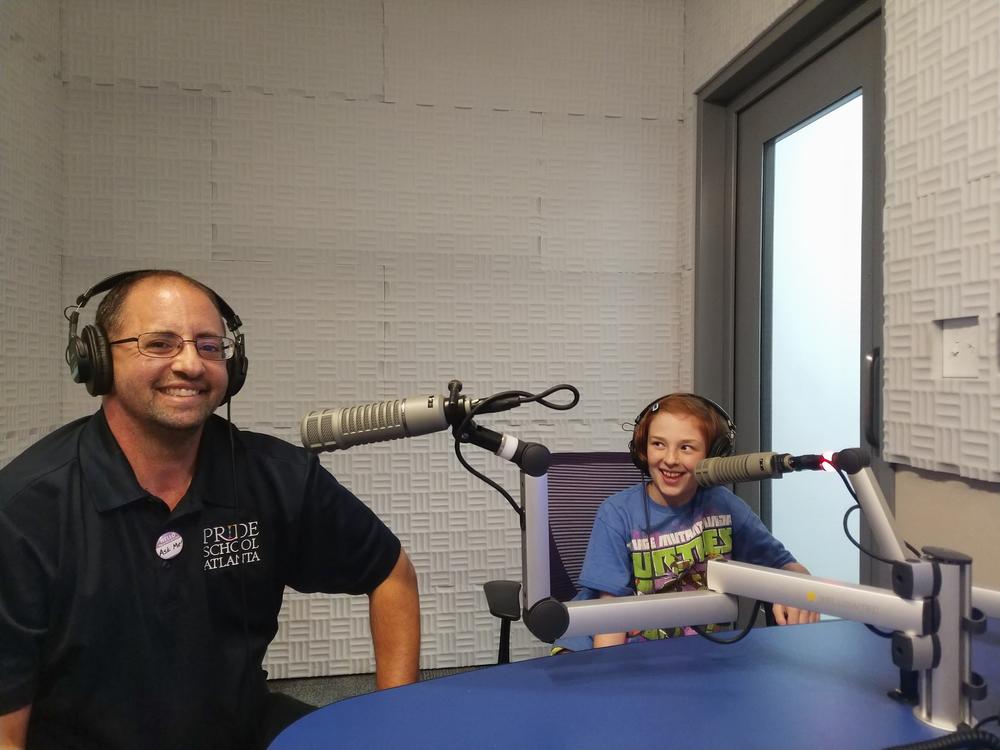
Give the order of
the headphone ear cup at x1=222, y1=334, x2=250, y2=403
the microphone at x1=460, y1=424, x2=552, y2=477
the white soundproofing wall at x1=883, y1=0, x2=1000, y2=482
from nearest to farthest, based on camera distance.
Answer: the microphone at x1=460, y1=424, x2=552, y2=477 < the headphone ear cup at x1=222, y1=334, x2=250, y2=403 < the white soundproofing wall at x1=883, y1=0, x2=1000, y2=482

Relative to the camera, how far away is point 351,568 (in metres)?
1.30

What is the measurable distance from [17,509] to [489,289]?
1783 millimetres

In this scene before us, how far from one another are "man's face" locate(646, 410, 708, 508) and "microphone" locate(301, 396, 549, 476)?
0.76 m

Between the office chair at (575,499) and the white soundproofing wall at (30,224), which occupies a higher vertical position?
the white soundproofing wall at (30,224)

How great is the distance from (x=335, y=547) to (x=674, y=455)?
748 mm

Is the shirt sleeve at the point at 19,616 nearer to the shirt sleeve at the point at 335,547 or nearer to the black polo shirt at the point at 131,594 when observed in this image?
the black polo shirt at the point at 131,594

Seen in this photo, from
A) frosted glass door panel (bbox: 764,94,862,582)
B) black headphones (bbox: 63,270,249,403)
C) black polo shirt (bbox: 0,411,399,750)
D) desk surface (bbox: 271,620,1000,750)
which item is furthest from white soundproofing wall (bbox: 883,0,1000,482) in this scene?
black headphones (bbox: 63,270,249,403)

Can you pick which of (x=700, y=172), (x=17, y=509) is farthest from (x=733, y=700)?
(x=700, y=172)

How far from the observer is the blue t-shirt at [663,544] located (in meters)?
1.46

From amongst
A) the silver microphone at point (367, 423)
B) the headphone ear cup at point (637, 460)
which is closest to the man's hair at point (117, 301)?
the silver microphone at point (367, 423)

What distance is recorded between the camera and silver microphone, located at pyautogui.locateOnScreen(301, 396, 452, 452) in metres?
0.79

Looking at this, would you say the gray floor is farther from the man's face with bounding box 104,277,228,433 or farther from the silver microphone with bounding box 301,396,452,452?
the silver microphone with bounding box 301,396,452,452

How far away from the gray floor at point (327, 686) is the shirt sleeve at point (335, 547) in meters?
1.21

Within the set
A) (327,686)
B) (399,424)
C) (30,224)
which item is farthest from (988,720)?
(30,224)
